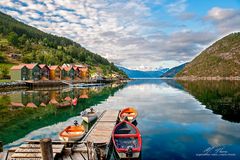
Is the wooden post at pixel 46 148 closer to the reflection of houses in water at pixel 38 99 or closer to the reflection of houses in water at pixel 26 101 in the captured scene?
the reflection of houses in water at pixel 38 99

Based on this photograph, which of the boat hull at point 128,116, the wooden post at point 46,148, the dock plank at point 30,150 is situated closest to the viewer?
the wooden post at point 46,148

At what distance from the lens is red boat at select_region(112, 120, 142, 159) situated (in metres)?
19.7

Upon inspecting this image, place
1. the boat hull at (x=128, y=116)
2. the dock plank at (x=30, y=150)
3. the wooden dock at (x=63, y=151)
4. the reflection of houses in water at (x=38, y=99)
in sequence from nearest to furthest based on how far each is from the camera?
the wooden dock at (x=63, y=151) → the dock plank at (x=30, y=150) → the boat hull at (x=128, y=116) → the reflection of houses in water at (x=38, y=99)

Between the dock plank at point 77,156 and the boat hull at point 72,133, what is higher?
the dock plank at point 77,156

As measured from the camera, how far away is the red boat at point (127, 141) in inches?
775

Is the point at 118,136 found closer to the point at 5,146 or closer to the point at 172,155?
the point at 172,155

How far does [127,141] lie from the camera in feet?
79.2

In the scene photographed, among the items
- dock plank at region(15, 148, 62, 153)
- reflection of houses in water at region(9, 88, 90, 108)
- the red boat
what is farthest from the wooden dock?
reflection of houses in water at region(9, 88, 90, 108)

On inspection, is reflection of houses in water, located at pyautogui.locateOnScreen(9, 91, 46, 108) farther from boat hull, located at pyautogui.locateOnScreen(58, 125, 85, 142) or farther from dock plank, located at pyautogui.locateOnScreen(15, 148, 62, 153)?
dock plank, located at pyautogui.locateOnScreen(15, 148, 62, 153)

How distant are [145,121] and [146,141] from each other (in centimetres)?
1225

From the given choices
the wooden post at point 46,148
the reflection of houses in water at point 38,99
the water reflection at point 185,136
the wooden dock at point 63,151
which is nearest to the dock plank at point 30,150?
the wooden dock at point 63,151

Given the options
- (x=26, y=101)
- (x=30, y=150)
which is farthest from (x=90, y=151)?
(x=26, y=101)

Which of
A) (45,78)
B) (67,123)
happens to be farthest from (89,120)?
(45,78)

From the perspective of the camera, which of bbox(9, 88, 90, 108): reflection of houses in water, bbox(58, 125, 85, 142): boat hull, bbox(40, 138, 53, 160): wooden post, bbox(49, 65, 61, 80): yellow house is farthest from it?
bbox(49, 65, 61, 80): yellow house
